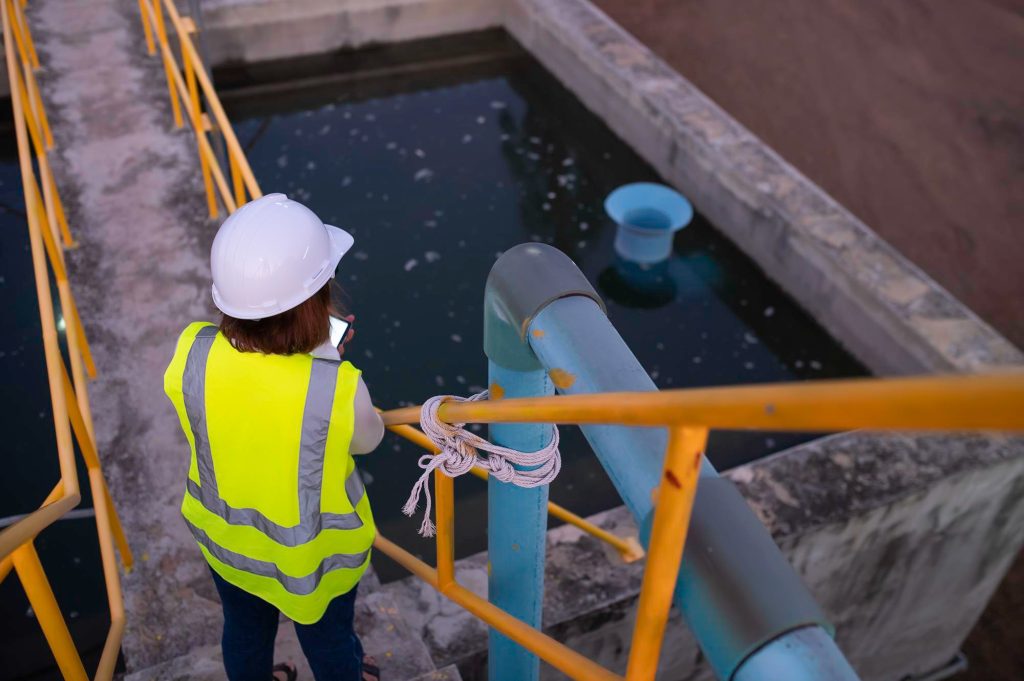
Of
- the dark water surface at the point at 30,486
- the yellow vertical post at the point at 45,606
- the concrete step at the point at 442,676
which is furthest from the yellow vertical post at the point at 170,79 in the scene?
the concrete step at the point at 442,676

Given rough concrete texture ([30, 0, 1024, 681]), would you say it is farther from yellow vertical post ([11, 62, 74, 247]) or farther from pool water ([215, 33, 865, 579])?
pool water ([215, 33, 865, 579])

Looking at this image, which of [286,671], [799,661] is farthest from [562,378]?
[286,671]

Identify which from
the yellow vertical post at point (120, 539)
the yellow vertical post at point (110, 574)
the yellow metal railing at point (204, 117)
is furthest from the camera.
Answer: the yellow metal railing at point (204, 117)

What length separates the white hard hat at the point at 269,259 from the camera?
5.73ft

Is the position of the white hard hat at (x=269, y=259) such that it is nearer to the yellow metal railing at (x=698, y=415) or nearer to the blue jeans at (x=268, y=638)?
the yellow metal railing at (x=698, y=415)

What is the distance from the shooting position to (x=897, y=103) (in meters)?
8.08

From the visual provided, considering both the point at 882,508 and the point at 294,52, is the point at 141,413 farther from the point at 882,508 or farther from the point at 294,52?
the point at 294,52

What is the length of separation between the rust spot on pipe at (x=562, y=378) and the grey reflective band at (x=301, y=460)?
0.57 metres

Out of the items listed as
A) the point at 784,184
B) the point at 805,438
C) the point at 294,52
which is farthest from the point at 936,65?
the point at 294,52

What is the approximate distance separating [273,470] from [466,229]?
4665mm

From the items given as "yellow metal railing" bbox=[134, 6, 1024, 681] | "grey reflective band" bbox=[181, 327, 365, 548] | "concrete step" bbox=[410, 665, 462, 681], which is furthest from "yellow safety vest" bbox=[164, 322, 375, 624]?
"concrete step" bbox=[410, 665, 462, 681]

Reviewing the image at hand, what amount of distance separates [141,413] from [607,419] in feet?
9.50

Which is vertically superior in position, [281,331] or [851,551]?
[281,331]

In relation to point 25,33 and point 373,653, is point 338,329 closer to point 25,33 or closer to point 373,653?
point 373,653
